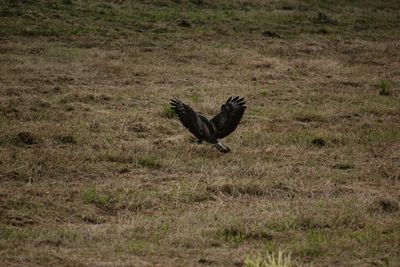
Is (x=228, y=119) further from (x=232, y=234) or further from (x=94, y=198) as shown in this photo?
(x=232, y=234)

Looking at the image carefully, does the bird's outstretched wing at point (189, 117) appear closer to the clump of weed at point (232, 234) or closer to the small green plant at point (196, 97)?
the clump of weed at point (232, 234)

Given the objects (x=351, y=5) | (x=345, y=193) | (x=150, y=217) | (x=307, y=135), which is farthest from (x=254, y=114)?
(x=351, y=5)

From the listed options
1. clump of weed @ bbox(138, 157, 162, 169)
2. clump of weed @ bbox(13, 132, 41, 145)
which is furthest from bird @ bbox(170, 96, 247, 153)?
A: clump of weed @ bbox(13, 132, 41, 145)

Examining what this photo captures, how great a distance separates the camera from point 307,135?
10734 mm

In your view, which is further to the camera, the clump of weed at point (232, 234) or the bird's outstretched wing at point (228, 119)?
the bird's outstretched wing at point (228, 119)

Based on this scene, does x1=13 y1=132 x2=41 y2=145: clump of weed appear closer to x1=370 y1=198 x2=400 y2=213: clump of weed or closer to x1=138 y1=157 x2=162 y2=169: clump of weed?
x1=138 y1=157 x2=162 y2=169: clump of weed

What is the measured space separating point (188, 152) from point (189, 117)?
1.66ft

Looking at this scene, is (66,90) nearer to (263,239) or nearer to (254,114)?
(254,114)

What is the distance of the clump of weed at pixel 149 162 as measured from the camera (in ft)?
29.3

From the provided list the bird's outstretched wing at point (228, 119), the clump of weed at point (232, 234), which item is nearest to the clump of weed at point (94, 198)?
the clump of weed at point (232, 234)

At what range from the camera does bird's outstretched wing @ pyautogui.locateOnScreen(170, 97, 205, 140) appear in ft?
31.2

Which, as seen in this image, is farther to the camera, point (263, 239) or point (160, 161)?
point (160, 161)

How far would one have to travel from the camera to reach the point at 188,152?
9.61 meters

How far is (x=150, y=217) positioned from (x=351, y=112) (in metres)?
6.82
